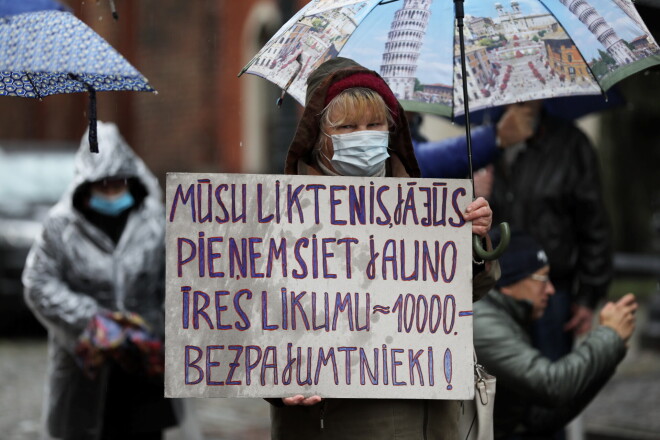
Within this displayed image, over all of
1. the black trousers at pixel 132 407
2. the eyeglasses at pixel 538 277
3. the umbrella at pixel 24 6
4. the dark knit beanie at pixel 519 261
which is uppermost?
the umbrella at pixel 24 6

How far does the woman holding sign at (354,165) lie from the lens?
3191 millimetres

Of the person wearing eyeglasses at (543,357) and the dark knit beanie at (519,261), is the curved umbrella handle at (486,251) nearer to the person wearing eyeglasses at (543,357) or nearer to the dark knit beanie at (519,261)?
the person wearing eyeglasses at (543,357)

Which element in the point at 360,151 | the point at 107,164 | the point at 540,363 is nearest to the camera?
the point at 360,151

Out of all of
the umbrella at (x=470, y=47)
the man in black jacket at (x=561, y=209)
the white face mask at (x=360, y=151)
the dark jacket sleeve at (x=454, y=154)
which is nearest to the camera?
the white face mask at (x=360, y=151)

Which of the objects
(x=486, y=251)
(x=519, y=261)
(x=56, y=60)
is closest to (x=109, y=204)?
(x=56, y=60)

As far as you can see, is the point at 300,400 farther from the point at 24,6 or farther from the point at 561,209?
the point at 561,209

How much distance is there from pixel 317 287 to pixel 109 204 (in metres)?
2.49

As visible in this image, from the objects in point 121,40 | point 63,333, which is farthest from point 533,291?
point 121,40

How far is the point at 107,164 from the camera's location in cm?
541

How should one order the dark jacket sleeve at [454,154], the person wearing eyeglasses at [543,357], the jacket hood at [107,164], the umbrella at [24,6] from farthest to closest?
the jacket hood at [107,164] → the dark jacket sleeve at [454,154] → the person wearing eyeglasses at [543,357] → the umbrella at [24,6]

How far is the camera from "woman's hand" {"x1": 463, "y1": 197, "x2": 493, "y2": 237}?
10.4 feet

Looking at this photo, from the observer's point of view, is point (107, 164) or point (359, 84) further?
point (107, 164)

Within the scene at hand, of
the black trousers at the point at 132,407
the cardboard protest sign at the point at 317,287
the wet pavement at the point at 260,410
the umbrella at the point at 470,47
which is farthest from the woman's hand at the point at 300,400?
the wet pavement at the point at 260,410

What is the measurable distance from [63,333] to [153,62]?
15.6 metres
